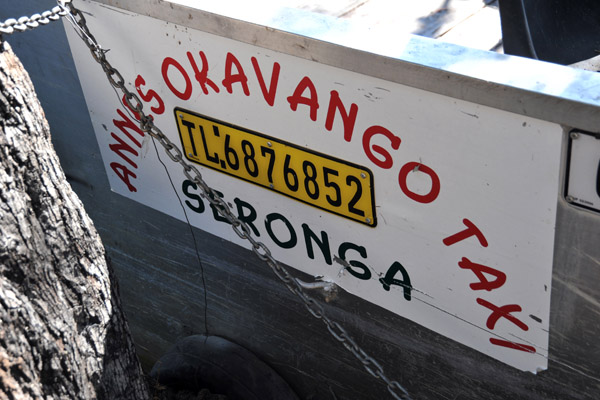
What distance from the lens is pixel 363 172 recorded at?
216 cm

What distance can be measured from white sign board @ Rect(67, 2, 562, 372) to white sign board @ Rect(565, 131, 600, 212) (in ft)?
0.11

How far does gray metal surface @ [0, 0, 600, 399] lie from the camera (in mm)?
1853

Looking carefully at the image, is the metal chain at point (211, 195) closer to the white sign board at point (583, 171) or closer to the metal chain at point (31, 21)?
the metal chain at point (31, 21)

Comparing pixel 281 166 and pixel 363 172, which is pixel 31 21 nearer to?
pixel 281 166

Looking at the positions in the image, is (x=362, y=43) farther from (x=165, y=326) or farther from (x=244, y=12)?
(x=165, y=326)

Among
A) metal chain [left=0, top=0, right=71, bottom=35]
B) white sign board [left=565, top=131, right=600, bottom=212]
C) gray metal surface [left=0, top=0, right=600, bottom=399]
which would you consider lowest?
gray metal surface [left=0, top=0, right=600, bottom=399]

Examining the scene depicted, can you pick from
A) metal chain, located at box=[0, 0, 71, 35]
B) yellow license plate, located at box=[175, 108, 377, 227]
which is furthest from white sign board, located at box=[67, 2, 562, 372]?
metal chain, located at box=[0, 0, 71, 35]

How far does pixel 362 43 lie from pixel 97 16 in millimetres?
1109

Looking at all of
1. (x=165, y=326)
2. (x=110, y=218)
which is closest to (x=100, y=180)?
(x=110, y=218)

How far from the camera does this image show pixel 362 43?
1.95 meters

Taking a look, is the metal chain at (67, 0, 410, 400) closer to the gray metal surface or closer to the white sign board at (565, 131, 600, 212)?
the gray metal surface

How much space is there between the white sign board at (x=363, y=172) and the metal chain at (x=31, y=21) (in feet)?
0.44

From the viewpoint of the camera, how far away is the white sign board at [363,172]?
1.89 metres

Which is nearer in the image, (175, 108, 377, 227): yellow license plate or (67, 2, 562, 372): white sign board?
(67, 2, 562, 372): white sign board
